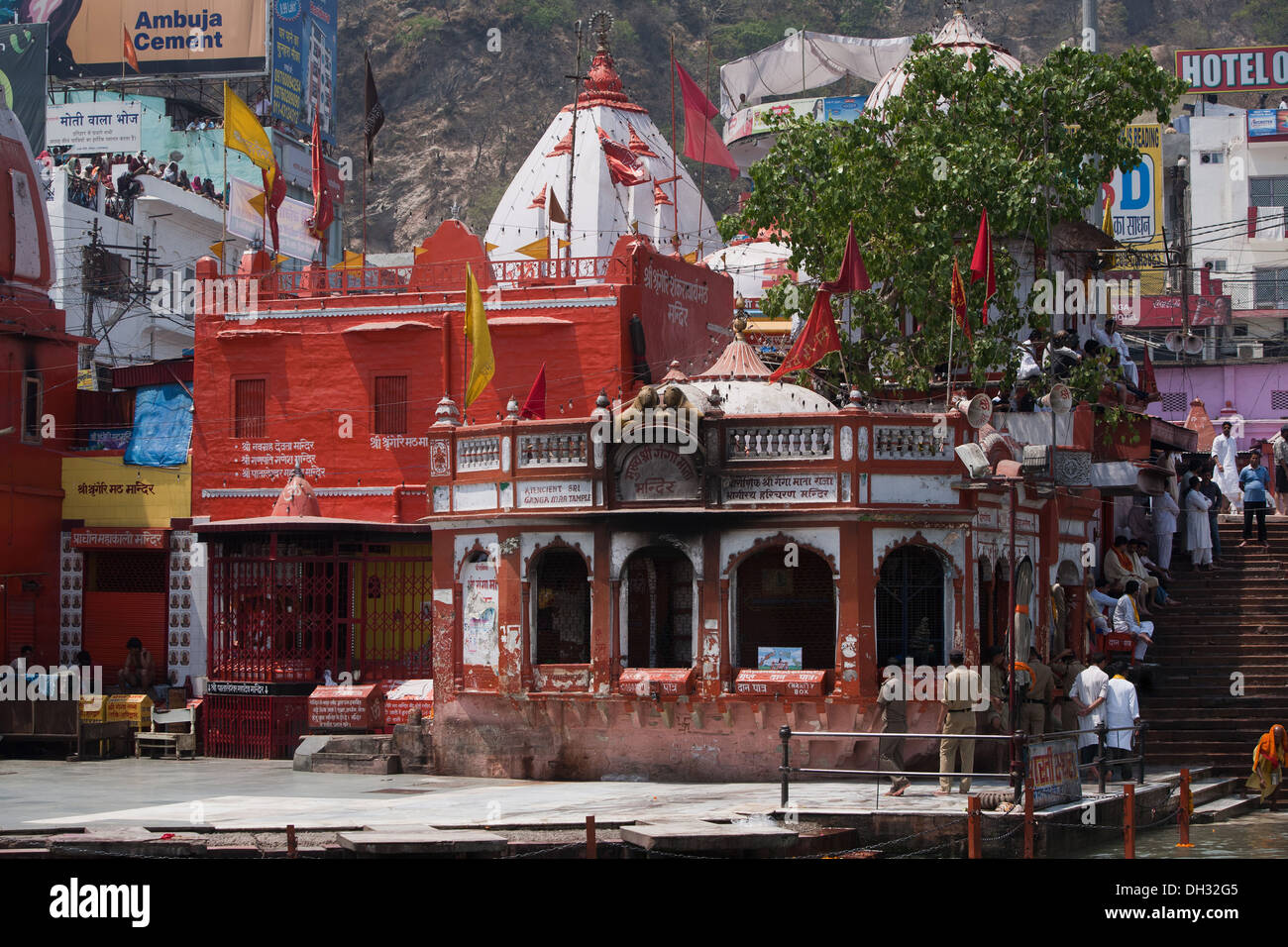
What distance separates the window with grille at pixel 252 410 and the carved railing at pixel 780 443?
11.9 metres

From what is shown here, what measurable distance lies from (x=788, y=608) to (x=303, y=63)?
158 ft

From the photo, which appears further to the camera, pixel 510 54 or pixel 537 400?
pixel 510 54


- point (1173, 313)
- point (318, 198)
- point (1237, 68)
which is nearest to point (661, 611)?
point (318, 198)

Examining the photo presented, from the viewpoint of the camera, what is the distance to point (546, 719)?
23469 mm

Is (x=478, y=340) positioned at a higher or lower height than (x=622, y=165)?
lower

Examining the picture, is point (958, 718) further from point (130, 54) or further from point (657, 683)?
point (130, 54)

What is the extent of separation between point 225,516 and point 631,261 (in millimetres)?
8428

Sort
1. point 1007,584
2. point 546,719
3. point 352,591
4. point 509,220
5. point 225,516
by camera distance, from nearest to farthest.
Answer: point 546,719 → point 1007,584 → point 352,591 → point 225,516 → point 509,220

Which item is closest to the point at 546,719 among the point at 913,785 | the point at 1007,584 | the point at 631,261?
the point at 913,785

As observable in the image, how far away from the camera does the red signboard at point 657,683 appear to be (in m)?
22.7

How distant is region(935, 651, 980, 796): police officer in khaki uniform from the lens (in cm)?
1977

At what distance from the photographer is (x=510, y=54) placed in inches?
3720

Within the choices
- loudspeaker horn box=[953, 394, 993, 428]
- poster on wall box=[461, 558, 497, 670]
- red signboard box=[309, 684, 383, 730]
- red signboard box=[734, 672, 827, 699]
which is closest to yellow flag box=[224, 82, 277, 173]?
red signboard box=[309, 684, 383, 730]

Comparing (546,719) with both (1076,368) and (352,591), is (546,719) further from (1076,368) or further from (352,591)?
(1076,368)
